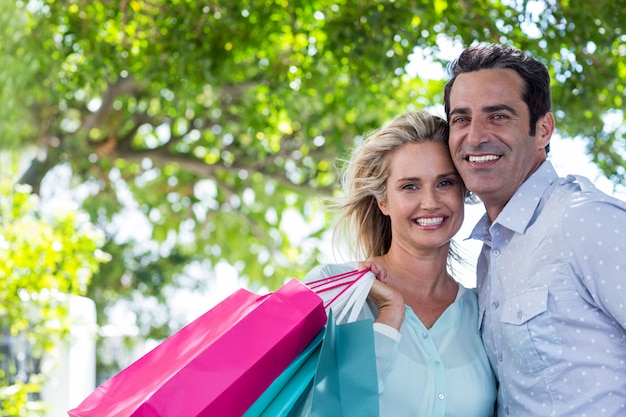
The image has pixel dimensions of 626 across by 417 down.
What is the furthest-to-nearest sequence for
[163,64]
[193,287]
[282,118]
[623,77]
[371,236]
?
[193,287] → [282,118] → [163,64] → [623,77] → [371,236]

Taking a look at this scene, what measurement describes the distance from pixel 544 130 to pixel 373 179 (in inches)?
21.8

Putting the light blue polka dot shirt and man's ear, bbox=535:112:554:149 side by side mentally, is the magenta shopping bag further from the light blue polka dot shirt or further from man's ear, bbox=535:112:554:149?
man's ear, bbox=535:112:554:149

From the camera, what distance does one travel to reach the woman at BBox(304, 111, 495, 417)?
8.21 ft

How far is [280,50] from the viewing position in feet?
21.3

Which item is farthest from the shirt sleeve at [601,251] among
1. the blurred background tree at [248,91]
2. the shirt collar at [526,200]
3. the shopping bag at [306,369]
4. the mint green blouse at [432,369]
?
the blurred background tree at [248,91]

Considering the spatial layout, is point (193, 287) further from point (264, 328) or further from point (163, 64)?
point (264, 328)

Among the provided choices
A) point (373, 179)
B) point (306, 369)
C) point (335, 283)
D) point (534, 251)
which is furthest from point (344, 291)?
point (534, 251)

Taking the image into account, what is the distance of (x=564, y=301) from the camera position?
7.14 feet

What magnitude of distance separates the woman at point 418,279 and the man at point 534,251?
A: 0.08 metres

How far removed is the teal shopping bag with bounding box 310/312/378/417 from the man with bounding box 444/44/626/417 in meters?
0.35

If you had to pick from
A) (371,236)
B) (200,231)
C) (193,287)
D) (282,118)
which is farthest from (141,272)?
(371,236)

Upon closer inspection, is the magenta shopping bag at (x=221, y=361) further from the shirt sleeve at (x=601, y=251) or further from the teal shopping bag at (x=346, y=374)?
the shirt sleeve at (x=601, y=251)

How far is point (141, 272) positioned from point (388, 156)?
11.1 m

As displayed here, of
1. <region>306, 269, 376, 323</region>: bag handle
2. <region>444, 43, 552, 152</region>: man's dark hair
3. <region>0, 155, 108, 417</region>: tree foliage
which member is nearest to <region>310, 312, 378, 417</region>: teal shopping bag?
<region>306, 269, 376, 323</region>: bag handle
